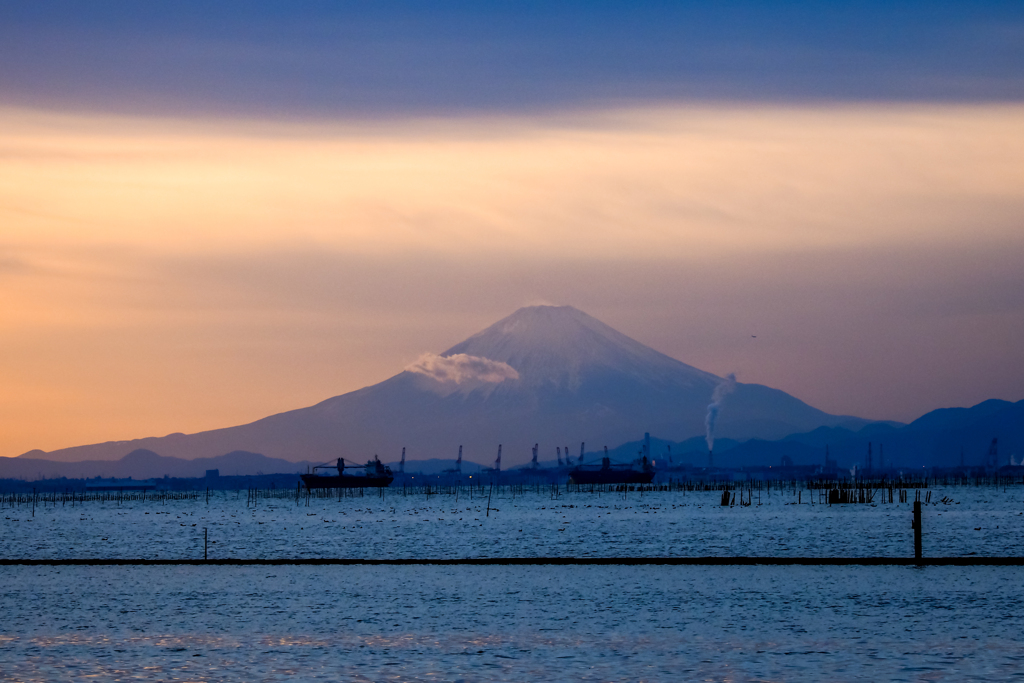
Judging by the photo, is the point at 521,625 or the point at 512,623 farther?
the point at 512,623

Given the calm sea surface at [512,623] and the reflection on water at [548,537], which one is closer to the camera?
the calm sea surface at [512,623]

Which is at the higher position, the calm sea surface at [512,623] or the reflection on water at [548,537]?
the calm sea surface at [512,623]

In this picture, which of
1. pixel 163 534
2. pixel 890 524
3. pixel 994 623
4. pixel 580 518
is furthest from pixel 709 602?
pixel 580 518

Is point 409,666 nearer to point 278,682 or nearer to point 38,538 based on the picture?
point 278,682

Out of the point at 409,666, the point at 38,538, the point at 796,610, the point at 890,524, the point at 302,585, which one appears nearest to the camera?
the point at 409,666

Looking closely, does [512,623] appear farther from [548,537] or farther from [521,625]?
[548,537]

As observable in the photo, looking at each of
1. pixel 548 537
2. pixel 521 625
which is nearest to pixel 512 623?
pixel 521 625

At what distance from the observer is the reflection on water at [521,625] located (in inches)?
1396

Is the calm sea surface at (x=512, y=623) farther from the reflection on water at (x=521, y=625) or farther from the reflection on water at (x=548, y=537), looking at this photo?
the reflection on water at (x=548, y=537)

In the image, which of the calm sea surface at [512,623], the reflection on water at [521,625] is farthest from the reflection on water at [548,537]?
the reflection on water at [521,625]

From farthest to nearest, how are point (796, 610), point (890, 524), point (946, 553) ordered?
point (890, 524)
point (946, 553)
point (796, 610)

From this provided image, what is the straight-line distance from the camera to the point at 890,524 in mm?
136125

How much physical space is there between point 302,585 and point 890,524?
299 ft

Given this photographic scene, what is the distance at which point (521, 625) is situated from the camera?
4612 centimetres
